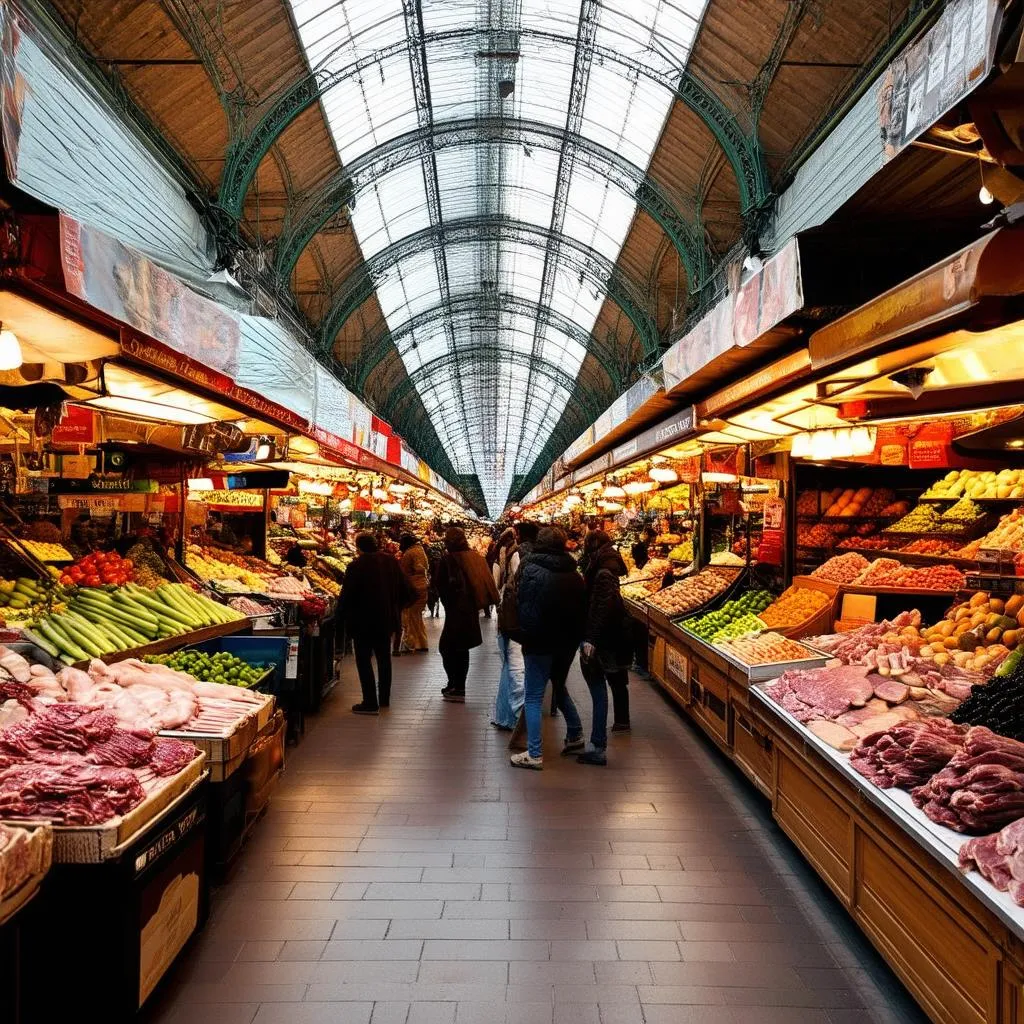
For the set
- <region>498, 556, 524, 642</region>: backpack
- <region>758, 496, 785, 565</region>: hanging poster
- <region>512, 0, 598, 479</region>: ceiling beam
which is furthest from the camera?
<region>512, 0, 598, 479</region>: ceiling beam

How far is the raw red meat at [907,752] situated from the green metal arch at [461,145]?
1133 centimetres

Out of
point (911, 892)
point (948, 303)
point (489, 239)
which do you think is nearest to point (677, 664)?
point (911, 892)

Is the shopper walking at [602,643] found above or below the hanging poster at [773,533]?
below

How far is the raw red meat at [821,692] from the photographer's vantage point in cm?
443

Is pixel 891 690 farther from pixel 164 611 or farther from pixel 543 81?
pixel 543 81

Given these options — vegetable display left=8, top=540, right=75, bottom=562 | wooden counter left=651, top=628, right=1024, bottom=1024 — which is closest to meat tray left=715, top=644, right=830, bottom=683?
wooden counter left=651, top=628, right=1024, bottom=1024

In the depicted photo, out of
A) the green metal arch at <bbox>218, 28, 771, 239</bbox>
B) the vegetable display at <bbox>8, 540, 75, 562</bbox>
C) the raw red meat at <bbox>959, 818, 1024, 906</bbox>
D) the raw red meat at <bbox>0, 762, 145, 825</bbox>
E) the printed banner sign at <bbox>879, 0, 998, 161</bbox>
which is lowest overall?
the raw red meat at <bbox>959, 818, 1024, 906</bbox>

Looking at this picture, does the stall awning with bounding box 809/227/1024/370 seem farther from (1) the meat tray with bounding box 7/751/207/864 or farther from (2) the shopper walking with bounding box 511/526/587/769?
(1) the meat tray with bounding box 7/751/207/864

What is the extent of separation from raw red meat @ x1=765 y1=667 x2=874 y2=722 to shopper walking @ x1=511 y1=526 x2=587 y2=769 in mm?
1456

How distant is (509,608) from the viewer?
22.8 feet

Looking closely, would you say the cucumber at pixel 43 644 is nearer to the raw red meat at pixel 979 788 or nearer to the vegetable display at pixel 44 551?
the vegetable display at pixel 44 551

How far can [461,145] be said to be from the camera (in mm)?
15680

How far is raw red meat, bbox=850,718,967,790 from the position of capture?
332 centimetres

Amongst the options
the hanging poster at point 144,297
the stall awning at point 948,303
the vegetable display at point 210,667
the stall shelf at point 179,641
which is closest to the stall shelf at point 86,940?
the hanging poster at point 144,297
